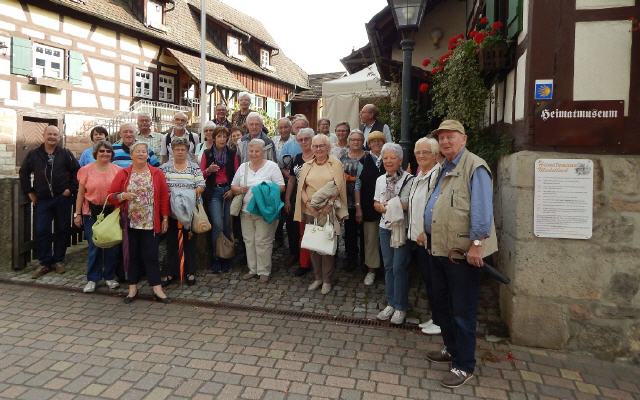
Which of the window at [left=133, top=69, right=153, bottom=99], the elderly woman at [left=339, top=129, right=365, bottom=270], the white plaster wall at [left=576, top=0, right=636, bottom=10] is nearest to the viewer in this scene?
the white plaster wall at [left=576, top=0, right=636, bottom=10]

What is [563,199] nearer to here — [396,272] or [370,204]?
[396,272]

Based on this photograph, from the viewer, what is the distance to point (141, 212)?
15.5 feet

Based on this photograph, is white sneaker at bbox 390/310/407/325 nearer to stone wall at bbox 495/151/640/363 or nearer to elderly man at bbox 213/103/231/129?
stone wall at bbox 495/151/640/363

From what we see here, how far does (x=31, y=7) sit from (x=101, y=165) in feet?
42.9

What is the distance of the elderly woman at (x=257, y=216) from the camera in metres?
5.39

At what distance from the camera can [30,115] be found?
14523 mm

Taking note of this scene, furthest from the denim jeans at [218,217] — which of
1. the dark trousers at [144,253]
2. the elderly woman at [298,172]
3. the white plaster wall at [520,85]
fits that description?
the white plaster wall at [520,85]

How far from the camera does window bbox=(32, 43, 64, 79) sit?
14.9m

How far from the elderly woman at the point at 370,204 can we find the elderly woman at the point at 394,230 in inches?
26.2

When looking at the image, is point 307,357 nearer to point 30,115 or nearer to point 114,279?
point 114,279

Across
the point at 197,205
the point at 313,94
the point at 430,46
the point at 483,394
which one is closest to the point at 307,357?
the point at 483,394

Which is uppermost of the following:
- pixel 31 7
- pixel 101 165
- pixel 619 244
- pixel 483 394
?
pixel 31 7

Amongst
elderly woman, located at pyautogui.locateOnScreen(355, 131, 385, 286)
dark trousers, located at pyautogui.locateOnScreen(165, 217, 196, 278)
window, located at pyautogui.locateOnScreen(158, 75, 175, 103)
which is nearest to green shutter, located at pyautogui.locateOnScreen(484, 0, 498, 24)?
elderly woman, located at pyautogui.locateOnScreen(355, 131, 385, 286)

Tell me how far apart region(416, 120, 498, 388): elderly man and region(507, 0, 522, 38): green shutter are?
144 centimetres
